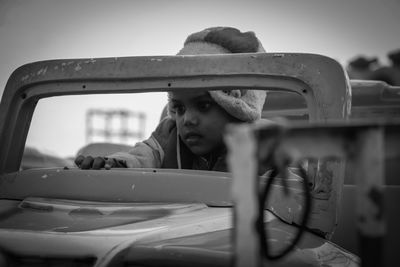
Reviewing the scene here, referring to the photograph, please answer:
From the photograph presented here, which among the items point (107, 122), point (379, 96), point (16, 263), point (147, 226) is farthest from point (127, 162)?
point (107, 122)

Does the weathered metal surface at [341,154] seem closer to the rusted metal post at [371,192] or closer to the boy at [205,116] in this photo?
the rusted metal post at [371,192]

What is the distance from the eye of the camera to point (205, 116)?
2.35 m

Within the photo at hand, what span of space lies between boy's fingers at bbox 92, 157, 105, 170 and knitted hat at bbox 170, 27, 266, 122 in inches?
24.3

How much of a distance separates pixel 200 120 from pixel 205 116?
1.3 inches

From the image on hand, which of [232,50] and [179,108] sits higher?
[232,50]

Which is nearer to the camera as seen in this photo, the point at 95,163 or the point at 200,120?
the point at 95,163

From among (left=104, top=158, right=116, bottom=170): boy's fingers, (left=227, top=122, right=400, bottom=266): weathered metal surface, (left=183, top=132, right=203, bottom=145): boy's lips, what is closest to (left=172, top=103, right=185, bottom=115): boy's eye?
(left=183, top=132, right=203, bottom=145): boy's lips

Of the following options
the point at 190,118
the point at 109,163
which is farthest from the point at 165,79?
the point at 190,118

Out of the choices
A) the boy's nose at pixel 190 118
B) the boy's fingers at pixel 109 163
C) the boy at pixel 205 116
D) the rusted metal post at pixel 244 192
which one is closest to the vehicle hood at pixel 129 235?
the boy's fingers at pixel 109 163

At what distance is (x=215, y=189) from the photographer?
5.38 ft

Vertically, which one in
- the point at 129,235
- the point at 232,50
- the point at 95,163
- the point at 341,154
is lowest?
the point at 129,235

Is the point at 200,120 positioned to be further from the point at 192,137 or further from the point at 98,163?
the point at 98,163

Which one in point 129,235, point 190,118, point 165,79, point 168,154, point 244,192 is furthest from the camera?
point 168,154

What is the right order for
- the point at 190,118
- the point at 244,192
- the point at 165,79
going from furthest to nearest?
the point at 190,118, the point at 165,79, the point at 244,192
